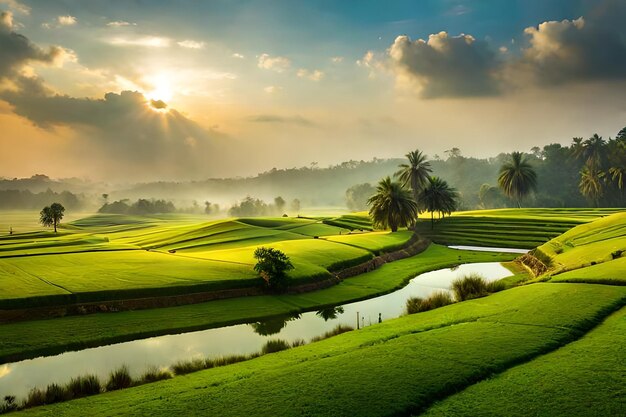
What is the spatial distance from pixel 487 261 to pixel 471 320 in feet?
142

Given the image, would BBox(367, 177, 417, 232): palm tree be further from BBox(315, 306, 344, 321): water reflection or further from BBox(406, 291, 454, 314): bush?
BBox(406, 291, 454, 314): bush

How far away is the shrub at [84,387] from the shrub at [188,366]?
369cm

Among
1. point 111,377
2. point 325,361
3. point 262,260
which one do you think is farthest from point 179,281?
point 325,361

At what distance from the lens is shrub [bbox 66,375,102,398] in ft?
63.8

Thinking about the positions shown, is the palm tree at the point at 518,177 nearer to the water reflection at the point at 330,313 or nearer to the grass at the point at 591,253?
the grass at the point at 591,253

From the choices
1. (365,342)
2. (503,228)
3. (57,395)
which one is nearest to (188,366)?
A: (57,395)

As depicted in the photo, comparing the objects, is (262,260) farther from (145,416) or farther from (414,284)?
(145,416)

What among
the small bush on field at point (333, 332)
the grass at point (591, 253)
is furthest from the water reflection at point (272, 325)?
the grass at point (591, 253)

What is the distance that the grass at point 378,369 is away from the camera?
15.1m

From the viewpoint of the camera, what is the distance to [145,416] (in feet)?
48.9

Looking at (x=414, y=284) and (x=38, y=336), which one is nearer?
(x=38, y=336)

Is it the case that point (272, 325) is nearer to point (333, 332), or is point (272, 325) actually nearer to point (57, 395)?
point (333, 332)

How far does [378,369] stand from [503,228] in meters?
83.6

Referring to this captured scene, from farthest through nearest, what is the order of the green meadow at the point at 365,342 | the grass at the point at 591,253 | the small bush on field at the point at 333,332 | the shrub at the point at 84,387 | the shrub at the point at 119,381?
the grass at the point at 591,253
the small bush on field at the point at 333,332
the shrub at the point at 119,381
the shrub at the point at 84,387
the green meadow at the point at 365,342
